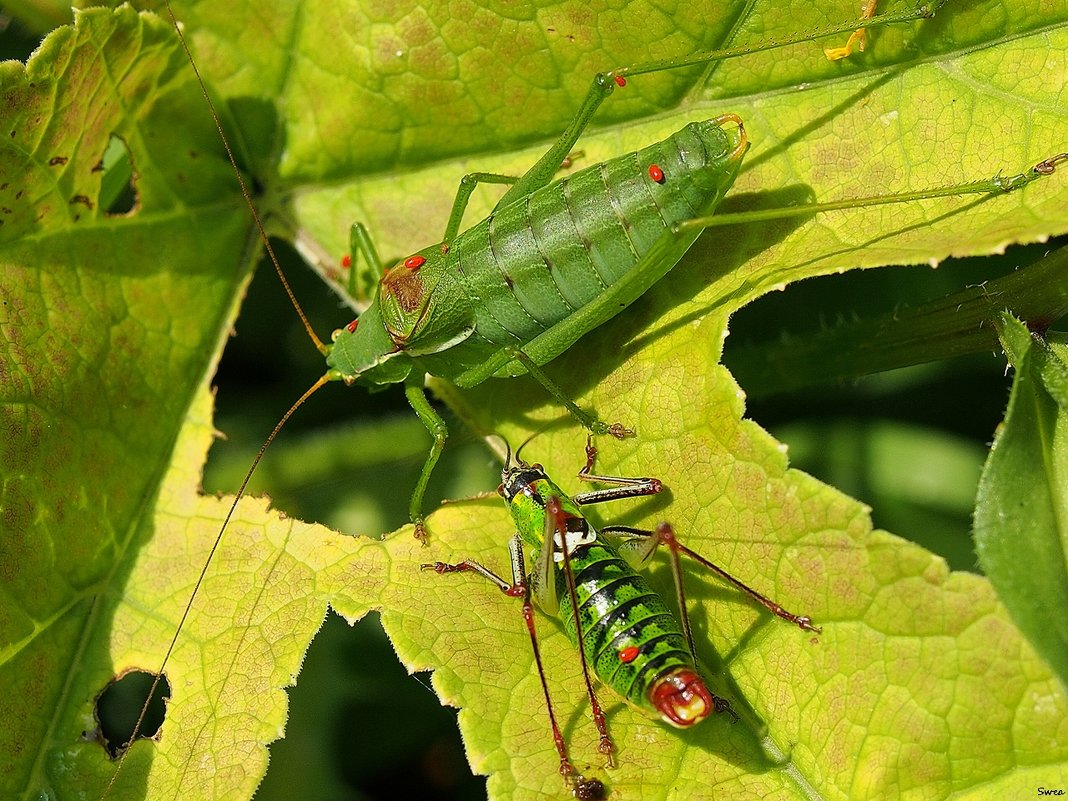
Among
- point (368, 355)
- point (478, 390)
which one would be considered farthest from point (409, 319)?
point (478, 390)

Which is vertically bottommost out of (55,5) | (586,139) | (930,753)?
(930,753)

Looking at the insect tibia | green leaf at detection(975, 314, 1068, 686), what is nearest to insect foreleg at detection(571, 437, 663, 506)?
the insect tibia

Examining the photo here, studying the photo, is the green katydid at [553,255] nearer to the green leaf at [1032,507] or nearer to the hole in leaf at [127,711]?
the green leaf at [1032,507]

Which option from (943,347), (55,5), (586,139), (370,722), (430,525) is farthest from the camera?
(370,722)

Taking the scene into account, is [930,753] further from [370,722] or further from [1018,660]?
[370,722]

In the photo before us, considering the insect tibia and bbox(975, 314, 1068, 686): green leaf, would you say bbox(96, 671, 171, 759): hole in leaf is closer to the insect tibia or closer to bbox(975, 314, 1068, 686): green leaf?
the insect tibia

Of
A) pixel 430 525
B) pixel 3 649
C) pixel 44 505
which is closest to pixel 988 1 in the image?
pixel 430 525

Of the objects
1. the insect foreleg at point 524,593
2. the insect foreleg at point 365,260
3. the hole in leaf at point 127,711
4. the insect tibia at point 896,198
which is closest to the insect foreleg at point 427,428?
the insect foreleg at point 524,593

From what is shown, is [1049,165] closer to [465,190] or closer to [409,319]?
[465,190]
